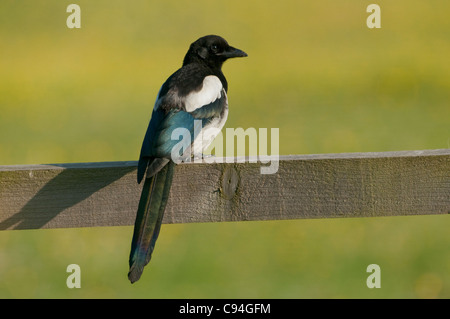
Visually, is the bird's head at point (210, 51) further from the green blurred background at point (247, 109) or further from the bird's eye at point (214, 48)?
the green blurred background at point (247, 109)

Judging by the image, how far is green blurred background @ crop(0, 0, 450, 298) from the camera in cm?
557

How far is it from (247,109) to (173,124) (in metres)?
6.99

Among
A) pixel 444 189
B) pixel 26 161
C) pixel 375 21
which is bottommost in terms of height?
pixel 444 189

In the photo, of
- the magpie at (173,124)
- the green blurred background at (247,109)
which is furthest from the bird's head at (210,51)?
the green blurred background at (247,109)

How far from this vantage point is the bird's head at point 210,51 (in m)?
Answer: 4.15

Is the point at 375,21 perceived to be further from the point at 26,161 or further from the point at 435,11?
the point at 26,161

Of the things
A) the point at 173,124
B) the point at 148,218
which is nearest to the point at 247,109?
the point at 173,124

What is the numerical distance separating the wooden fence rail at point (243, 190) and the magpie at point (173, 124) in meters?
0.08

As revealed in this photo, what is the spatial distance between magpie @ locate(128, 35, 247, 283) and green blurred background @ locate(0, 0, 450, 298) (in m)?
1.63

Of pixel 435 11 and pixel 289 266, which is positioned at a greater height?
pixel 435 11

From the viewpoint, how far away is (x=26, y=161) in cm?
788

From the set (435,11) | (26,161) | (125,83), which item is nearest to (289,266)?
(26,161)

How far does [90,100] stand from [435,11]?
6764 mm

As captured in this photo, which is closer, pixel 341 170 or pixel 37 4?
pixel 341 170
